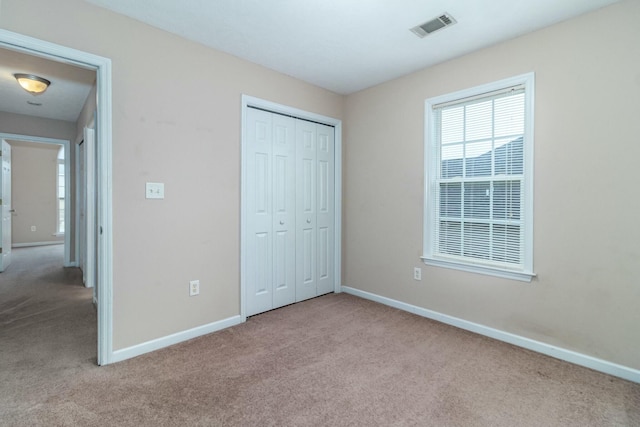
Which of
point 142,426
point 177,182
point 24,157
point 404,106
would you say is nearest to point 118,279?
point 177,182

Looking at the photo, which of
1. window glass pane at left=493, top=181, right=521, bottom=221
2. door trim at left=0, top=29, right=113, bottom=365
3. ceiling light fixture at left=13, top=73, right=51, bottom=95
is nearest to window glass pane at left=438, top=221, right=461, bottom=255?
window glass pane at left=493, top=181, right=521, bottom=221

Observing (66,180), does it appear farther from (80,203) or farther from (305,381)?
(305,381)

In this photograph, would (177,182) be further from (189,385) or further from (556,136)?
(556,136)

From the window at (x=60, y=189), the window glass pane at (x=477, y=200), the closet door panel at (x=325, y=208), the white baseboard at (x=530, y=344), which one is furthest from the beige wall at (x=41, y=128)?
the window glass pane at (x=477, y=200)

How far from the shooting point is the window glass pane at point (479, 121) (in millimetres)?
2707

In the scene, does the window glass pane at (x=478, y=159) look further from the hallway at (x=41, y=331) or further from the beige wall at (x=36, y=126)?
the beige wall at (x=36, y=126)

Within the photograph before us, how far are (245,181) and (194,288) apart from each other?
Result: 1061mm

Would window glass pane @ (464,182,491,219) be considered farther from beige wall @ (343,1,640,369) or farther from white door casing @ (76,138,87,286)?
white door casing @ (76,138,87,286)

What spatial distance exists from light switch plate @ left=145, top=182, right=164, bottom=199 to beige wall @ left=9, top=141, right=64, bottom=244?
7.11 metres

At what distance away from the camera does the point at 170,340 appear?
249 cm

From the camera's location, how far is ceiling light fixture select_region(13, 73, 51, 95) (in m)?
3.20

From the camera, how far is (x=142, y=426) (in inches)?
62.3

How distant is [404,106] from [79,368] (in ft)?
11.6

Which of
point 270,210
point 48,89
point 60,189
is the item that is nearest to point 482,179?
point 270,210
